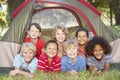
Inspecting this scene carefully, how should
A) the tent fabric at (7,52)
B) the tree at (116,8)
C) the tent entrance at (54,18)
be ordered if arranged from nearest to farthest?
the tent fabric at (7,52), the tent entrance at (54,18), the tree at (116,8)

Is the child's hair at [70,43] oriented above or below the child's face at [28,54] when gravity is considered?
above

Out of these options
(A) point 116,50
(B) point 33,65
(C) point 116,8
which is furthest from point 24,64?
(C) point 116,8

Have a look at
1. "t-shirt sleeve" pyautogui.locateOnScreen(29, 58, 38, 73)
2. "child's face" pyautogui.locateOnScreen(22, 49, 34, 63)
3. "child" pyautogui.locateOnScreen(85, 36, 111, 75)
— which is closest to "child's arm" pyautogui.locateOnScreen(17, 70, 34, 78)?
"t-shirt sleeve" pyautogui.locateOnScreen(29, 58, 38, 73)

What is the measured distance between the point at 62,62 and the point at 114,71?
79 cm

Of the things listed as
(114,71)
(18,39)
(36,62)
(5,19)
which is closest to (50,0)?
(18,39)

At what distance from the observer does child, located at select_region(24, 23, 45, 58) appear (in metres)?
4.90

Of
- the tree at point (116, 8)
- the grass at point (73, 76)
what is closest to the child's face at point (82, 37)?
the grass at point (73, 76)

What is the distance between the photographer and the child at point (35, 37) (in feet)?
16.1

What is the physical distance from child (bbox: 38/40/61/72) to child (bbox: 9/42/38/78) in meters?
0.11

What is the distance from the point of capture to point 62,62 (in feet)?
15.0

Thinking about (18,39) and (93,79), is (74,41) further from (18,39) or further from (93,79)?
(18,39)

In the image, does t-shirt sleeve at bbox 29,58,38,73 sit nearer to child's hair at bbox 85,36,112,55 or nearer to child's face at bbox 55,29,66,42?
child's face at bbox 55,29,66,42

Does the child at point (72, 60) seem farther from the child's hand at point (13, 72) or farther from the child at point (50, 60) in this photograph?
the child's hand at point (13, 72)

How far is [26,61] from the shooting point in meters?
4.64
